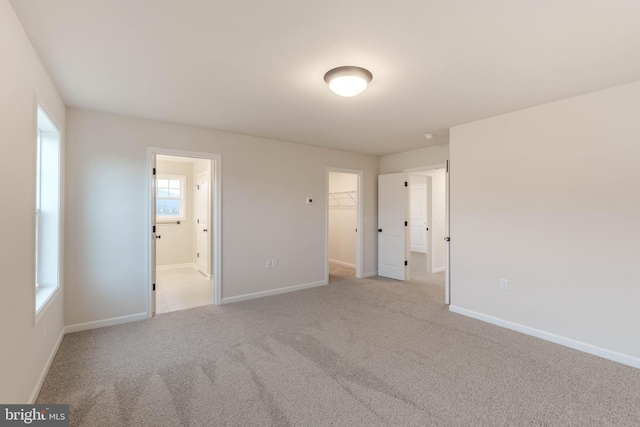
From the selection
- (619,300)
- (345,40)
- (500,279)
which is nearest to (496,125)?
(500,279)

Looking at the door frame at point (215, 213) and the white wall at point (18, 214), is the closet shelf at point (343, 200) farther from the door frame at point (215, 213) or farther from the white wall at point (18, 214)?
the white wall at point (18, 214)

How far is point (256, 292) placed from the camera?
4.45 meters

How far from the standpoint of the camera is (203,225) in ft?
19.8

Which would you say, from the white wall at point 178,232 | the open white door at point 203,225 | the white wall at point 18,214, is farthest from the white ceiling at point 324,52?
the white wall at point 178,232

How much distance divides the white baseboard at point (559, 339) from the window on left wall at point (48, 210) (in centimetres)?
453

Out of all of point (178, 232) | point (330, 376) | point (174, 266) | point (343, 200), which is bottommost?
point (330, 376)

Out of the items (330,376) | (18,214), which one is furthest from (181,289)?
(330,376)

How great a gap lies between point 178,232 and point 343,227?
12.5ft

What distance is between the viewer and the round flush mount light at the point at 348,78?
2285 millimetres

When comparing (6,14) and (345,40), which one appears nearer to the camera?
(6,14)

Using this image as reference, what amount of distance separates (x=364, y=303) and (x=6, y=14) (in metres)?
4.22

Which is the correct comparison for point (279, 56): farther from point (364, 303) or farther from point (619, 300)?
point (619, 300)

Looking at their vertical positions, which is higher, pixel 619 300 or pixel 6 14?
pixel 6 14

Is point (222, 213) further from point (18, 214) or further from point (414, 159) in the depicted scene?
point (414, 159)
